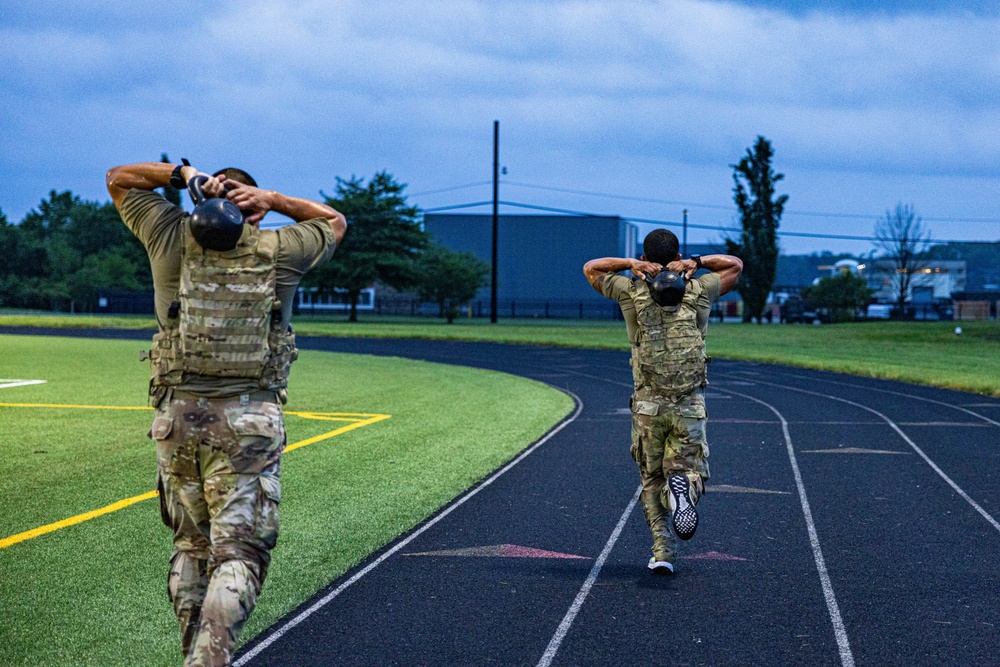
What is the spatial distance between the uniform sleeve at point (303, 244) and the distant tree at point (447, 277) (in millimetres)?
62876

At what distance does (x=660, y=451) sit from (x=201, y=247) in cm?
348

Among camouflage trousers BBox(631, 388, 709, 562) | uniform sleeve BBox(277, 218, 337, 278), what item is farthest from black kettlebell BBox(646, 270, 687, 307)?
uniform sleeve BBox(277, 218, 337, 278)

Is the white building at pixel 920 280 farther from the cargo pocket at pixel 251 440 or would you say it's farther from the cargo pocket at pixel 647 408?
the cargo pocket at pixel 251 440

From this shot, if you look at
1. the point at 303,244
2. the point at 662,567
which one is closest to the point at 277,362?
the point at 303,244

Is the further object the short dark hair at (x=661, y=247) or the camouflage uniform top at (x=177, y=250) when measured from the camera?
the short dark hair at (x=661, y=247)

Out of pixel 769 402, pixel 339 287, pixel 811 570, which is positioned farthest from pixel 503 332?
pixel 811 570

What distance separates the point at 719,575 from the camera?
23.1 ft

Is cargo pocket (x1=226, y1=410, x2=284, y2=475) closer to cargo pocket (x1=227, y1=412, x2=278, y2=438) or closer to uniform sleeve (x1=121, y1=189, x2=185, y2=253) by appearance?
cargo pocket (x1=227, y1=412, x2=278, y2=438)

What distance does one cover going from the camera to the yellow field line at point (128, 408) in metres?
7.76

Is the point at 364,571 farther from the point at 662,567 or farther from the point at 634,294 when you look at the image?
the point at 634,294

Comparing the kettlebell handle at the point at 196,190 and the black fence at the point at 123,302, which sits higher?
the kettlebell handle at the point at 196,190

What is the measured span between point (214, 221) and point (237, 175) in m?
0.44

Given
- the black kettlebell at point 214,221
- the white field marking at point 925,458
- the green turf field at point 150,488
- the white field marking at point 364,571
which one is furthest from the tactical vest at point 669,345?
the white field marking at point 925,458

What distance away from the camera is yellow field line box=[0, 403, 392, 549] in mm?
7758
